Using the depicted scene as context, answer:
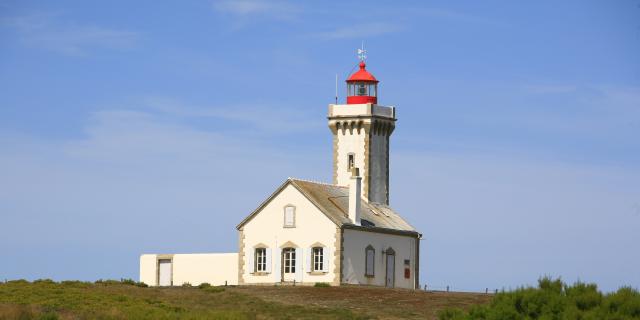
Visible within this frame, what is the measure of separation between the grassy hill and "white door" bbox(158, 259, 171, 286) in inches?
222

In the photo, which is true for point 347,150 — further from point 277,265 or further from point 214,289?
point 214,289

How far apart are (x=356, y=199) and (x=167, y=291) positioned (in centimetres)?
1029

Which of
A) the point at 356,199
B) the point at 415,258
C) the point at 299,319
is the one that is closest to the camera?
the point at 299,319

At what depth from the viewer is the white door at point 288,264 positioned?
219 ft

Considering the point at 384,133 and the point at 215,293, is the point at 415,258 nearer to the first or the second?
the point at 384,133

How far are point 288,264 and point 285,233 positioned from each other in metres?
1.39

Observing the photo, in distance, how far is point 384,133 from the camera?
73.5 meters

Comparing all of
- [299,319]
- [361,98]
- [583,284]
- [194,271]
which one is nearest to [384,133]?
[361,98]

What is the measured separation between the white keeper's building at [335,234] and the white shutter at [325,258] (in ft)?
0.14

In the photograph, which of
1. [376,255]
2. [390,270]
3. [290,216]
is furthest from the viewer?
[390,270]

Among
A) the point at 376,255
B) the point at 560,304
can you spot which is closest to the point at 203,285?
the point at 376,255

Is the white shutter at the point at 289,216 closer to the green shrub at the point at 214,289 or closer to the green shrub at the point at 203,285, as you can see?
the green shrub at the point at 203,285

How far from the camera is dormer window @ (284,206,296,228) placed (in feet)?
220

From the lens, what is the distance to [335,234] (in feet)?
216
